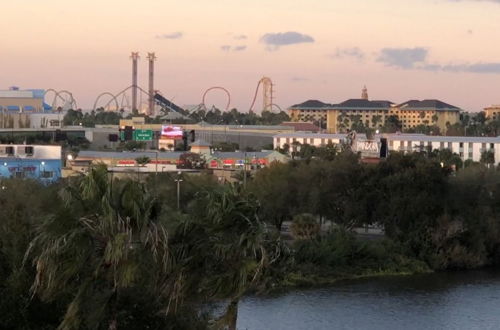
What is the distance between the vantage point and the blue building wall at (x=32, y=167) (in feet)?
138

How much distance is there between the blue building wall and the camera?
138 ft

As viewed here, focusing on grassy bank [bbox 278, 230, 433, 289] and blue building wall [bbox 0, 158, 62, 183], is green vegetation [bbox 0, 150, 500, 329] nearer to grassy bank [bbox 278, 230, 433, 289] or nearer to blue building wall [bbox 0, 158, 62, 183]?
grassy bank [bbox 278, 230, 433, 289]

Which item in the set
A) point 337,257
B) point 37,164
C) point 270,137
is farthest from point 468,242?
point 270,137

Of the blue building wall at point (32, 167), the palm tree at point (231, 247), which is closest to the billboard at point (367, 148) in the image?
the blue building wall at point (32, 167)

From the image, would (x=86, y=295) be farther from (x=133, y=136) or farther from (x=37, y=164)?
(x=133, y=136)

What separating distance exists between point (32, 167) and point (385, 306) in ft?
75.0

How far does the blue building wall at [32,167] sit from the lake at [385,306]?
58.4ft

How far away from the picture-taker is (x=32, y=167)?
143 feet

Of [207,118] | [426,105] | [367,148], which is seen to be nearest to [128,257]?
[367,148]

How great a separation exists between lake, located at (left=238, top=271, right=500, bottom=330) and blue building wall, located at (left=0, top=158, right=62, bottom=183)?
17788mm

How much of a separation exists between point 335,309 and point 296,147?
45.1 m

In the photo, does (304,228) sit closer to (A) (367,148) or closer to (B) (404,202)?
(B) (404,202)

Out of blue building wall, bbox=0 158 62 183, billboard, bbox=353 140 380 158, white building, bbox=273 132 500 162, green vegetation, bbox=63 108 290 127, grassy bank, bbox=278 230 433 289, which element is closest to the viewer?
grassy bank, bbox=278 230 433 289

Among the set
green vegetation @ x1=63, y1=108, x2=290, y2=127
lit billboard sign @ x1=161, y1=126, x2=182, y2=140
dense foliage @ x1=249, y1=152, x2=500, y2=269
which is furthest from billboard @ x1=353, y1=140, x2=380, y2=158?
green vegetation @ x1=63, y1=108, x2=290, y2=127
